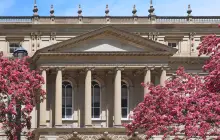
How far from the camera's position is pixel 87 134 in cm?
6644

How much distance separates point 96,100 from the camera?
70.9m

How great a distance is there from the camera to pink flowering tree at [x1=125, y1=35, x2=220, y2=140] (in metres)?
34.2

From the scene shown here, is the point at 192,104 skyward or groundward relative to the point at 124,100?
groundward

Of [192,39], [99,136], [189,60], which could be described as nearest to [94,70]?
[99,136]

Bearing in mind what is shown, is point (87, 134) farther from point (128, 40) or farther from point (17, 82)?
point (17, 82)

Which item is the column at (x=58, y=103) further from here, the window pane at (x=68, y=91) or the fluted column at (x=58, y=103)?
the window pane at (x=68, y=91)

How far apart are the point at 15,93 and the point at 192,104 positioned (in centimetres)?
1234

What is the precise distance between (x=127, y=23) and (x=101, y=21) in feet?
8.87

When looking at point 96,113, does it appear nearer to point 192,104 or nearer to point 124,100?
point 124,100

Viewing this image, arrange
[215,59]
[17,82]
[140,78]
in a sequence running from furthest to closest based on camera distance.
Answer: [140,78]
[17,82]
[215,59]

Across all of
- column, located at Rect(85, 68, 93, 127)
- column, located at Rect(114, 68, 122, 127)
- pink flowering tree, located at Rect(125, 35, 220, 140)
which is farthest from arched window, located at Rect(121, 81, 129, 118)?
pink flowering tree, located at Rect(125, 35, 220, 140)

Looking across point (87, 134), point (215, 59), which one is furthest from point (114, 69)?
point (215, 59)

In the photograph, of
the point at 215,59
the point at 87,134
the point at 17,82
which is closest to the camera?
the point at 215,59

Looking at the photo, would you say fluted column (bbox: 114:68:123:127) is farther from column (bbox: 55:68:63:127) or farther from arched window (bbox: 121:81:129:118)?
column (bbox: 55:68:63:127)
